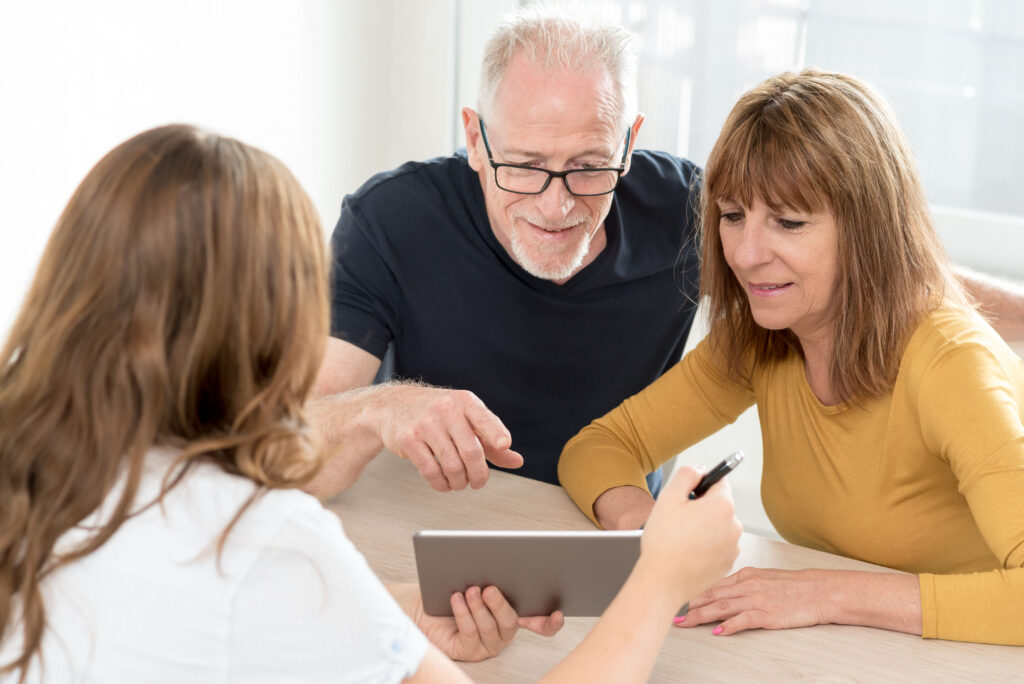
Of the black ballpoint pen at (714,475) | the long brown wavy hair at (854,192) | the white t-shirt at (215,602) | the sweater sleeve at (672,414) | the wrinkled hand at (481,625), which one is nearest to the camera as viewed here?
the white t-shirt at (215,602)

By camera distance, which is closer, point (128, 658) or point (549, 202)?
point (128, 658)

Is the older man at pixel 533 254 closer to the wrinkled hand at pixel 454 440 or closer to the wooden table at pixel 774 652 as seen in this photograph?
the wrinkled hand at pixel 454 440

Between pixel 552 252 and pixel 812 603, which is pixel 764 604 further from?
pixel 552 252

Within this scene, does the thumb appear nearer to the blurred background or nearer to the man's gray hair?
the man's gray hair

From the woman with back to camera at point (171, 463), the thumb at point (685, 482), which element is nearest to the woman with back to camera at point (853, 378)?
the thumb at point (685, 482)

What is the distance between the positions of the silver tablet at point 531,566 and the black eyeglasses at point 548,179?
2.47ft

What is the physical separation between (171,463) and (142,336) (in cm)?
10

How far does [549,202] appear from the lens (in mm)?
1628

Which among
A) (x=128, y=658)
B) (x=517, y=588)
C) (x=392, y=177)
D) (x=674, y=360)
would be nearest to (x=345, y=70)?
(x=392, y=177)

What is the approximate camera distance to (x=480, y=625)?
1.06m

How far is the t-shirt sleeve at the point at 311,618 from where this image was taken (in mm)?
777

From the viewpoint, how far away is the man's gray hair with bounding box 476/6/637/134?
163 centimetres

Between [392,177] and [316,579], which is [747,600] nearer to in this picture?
[316,579]

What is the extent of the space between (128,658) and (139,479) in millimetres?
137
